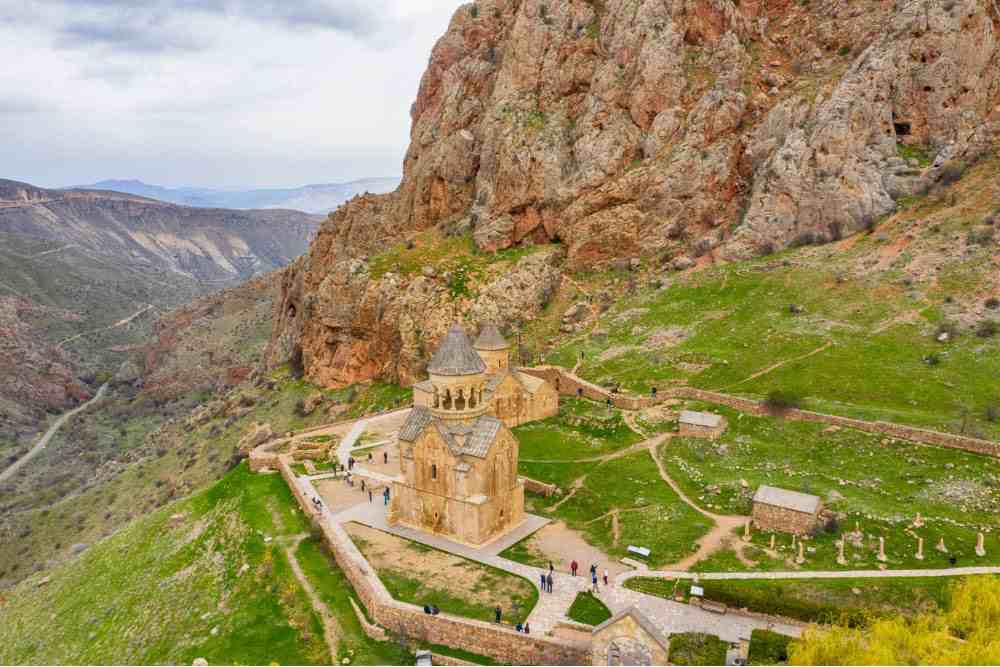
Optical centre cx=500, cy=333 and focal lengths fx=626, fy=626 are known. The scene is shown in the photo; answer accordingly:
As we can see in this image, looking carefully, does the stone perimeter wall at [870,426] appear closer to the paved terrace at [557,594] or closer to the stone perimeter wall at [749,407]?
the stone perimeter wall at [749,407]

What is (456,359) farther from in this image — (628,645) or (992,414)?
(992,414)

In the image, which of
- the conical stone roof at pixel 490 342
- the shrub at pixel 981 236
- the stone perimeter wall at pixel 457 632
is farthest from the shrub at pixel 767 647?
the shrub at pixel 981 236

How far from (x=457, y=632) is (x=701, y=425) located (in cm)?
1751

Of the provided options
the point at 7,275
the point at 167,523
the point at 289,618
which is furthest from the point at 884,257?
the point at 7,275

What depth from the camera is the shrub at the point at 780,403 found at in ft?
105

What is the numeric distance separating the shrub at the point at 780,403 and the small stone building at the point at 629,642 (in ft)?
66.0

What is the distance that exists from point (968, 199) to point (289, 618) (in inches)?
1906

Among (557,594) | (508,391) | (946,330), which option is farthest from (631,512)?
(946,330)

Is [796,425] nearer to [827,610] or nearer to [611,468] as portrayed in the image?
[611,468]

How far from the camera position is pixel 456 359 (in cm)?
2720

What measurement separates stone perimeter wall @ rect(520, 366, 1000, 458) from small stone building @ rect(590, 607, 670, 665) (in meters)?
18.9

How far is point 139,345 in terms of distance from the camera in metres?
123

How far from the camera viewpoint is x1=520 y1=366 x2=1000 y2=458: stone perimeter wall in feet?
86.1

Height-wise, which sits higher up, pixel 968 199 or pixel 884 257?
pixel 968 199
